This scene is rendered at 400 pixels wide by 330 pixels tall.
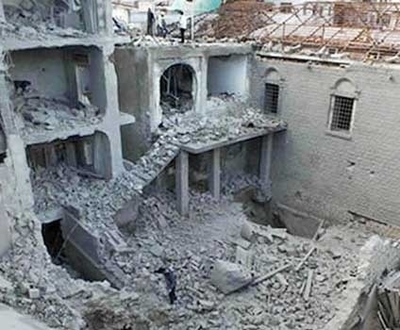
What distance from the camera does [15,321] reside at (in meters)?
6.91

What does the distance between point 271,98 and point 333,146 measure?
152 inches

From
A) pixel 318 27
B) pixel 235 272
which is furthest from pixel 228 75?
pixel 235 272

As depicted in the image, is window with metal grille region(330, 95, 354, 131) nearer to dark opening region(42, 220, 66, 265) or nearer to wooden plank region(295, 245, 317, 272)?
wooden plank region(295, 245, 317, 272)

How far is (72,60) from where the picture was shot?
733 inches

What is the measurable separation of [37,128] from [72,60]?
3.93 meters

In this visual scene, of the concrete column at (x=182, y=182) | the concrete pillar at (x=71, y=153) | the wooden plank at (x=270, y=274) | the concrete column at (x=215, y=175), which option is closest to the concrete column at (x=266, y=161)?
the concrete column at (x=215, y=175)

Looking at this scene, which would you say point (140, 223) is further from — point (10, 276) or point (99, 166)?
point (10, 276)

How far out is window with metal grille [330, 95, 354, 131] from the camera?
19559 millimetres

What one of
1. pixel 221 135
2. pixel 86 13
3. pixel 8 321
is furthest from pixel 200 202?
pixel 8 321

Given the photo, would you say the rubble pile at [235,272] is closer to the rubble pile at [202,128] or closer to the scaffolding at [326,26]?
the rubble pile at [202,128]

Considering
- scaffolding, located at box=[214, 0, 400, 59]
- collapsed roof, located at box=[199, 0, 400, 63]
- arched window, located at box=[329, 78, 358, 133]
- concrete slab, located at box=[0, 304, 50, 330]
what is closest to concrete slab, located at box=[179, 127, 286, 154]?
arched window, located at box=[329, 78, 358, 133]

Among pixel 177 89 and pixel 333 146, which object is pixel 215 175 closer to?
pixel 177 89

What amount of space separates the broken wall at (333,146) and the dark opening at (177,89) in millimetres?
3169

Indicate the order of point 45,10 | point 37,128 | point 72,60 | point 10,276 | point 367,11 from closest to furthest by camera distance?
point 10,276
point 37,128
point 45,10
point 72,60
point 367,11
